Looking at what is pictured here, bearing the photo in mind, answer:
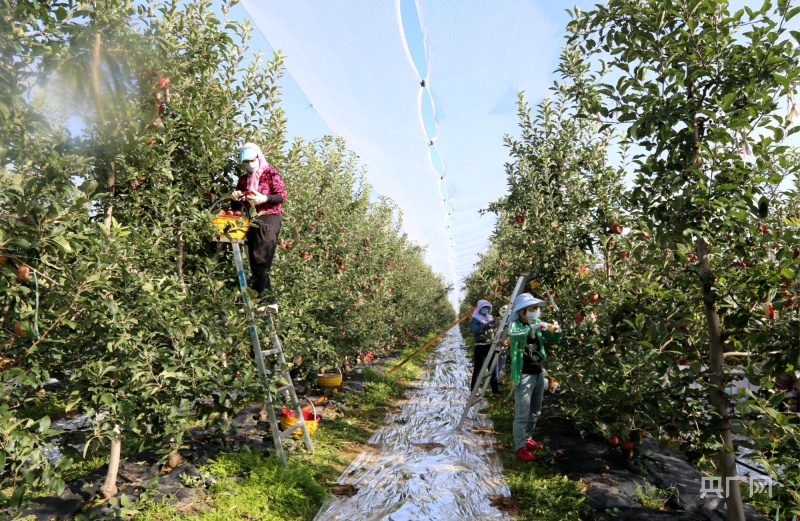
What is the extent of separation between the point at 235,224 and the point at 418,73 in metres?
6.78

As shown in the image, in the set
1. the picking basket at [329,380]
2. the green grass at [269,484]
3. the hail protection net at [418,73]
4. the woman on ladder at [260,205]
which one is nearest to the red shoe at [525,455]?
the green grass at [269,484]

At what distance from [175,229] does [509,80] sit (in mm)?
6496

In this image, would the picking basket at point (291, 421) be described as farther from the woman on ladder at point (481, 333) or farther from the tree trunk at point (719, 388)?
the tree trunk at point (719, 388)

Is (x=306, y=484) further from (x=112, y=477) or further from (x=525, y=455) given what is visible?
(x=525, y=455)

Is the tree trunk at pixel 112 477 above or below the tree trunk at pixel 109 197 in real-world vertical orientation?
below

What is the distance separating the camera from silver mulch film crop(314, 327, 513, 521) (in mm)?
3584

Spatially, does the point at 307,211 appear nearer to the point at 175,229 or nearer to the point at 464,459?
the point at 175,229

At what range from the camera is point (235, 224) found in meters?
3.58

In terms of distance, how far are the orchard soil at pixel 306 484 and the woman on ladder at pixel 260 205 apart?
4.26ft

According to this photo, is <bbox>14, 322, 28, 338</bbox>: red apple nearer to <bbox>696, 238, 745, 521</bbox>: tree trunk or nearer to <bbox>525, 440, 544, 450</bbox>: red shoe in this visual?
<bbox>696, 238, 745, 521</bbox>: tree trunk

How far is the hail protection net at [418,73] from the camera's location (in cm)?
675

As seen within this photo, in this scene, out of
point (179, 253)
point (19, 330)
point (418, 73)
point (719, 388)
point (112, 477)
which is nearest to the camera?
point (19, 330)

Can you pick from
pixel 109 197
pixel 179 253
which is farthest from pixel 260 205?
pixel 109 197

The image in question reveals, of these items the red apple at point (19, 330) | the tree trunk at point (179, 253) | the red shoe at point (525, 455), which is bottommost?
the red shoe at point (525, 455)
